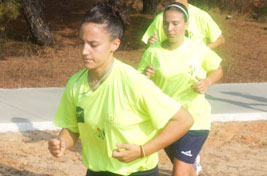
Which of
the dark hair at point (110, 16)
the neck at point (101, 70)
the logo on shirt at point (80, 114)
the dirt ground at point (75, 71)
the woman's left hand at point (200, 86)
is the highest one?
the dark hair at point (110, 16)

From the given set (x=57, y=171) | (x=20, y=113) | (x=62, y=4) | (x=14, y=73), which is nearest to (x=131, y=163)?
(x=57, y=171)

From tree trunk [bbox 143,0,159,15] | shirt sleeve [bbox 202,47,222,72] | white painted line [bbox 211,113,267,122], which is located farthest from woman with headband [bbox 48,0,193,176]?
tree trunk [bbox 143,0,159,15]

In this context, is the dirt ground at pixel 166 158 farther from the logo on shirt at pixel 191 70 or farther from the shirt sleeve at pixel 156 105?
the shirt sleeve at pixel 156 105

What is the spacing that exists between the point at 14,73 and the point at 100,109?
9.30 m

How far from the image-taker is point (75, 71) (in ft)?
41.8

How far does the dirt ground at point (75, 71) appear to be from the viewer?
21.6 ft

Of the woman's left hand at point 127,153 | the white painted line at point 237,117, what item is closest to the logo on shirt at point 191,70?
the woman's left hand at point 127,153

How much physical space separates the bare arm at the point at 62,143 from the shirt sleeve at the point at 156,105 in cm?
49

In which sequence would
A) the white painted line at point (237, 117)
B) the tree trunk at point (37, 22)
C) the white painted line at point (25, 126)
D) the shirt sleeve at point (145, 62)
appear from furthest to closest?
1. the tree trunk at point (37, 22)
2. the white painted line at point (237, 117)
3. the white painted line at point (25, 126)
4. the shirt sleeve at point (145, 62)

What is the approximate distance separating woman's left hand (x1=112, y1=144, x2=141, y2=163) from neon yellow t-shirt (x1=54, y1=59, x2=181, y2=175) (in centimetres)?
15

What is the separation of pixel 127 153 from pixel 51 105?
591cm

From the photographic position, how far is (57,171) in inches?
246

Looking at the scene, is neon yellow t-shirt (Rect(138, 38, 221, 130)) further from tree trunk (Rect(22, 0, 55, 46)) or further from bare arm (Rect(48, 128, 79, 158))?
tree trunk (Rect(22, 0, 55, 46))

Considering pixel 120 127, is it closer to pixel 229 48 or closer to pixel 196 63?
pixel 196 63
